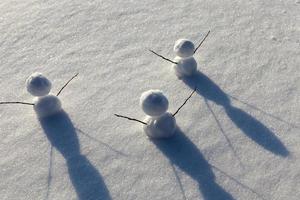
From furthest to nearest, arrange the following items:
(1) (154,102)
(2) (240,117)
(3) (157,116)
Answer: (2) (240,117), (3) (157,116), (1) (154,102)

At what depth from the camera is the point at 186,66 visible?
2453 mm

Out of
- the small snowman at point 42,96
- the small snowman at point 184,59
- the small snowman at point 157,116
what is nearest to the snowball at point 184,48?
the small snowman at point 184,59

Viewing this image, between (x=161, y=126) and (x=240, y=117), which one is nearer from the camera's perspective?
(x=161, y=126)

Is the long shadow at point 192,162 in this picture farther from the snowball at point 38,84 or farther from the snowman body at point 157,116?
the snowball at point 38,84

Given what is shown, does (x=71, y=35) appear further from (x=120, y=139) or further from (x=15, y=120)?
(x=120, y=139)

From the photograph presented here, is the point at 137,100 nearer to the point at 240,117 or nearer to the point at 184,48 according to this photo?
the point at 184,48

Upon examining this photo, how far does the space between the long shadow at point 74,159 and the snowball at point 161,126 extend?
333 millimetres

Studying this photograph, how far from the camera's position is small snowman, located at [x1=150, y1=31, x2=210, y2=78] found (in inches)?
92.3

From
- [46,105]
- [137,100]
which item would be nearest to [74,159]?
[46,105]

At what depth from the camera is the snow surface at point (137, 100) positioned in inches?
73.9

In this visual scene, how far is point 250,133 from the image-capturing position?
6.79 feet

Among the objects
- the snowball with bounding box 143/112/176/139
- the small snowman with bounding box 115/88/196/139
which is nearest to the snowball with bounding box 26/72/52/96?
the small snowman with bounding box 115/88/196/139

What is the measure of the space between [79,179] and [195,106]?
74 centimetres

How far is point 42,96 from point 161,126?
2.23 ft
